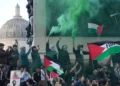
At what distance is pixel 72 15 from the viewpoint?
2250cm

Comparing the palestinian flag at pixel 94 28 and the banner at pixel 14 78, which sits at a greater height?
the palestinian flag at pixel 94 28

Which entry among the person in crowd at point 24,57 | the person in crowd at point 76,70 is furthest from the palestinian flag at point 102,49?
the person in crowd at point 24,57

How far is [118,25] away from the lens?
22812mm

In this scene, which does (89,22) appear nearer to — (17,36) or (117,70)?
(117,70)

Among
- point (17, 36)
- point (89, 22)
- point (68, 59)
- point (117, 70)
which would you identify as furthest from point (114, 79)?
point (17, 36)

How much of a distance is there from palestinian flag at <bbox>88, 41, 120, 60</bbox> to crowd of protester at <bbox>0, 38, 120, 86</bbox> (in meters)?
0.59

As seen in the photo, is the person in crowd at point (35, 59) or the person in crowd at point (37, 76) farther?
the person in crowd at point (35, 59)

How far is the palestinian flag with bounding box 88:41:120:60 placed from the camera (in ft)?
61.7

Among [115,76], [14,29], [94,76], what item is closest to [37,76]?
[94,76]

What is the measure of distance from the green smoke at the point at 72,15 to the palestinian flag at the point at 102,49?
343 cm

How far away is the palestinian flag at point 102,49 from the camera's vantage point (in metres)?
18.8

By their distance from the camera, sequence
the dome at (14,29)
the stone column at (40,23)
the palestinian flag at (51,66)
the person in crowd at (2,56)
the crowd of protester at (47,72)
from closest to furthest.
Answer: the crowd of protester at (47,72), the person in crowd at (2,56), the palestinian flag at (51,66), the stone column at (40,23), the dome at (14,29)

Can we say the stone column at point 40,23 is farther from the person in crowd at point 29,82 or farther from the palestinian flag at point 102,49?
the person in crowd at point 29,82

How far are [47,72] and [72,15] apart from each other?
443 cm
